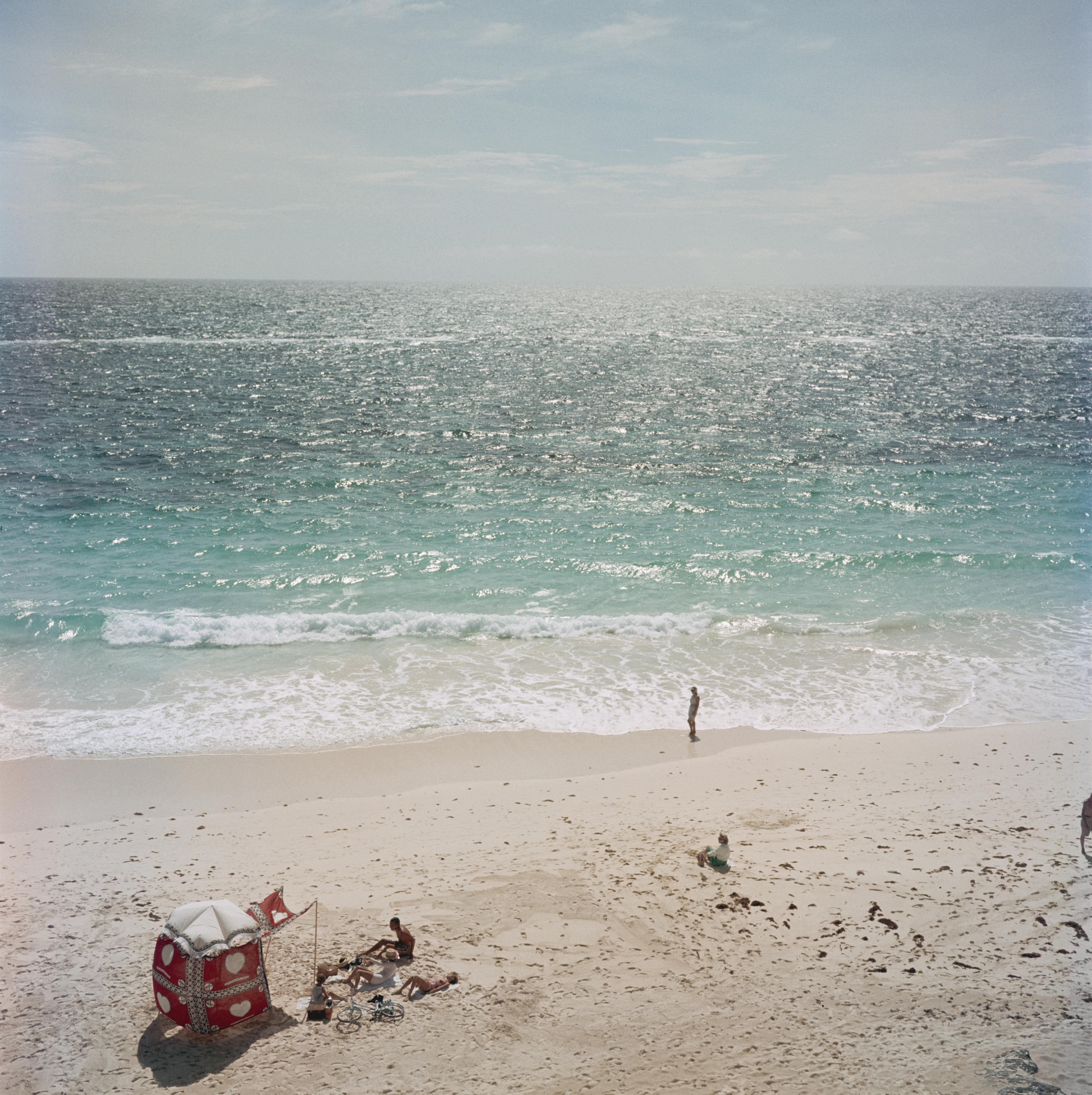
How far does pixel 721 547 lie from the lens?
28297 millimetres

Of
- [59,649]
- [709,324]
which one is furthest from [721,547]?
[709,324]

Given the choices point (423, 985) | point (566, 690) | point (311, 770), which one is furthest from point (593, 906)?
point (566, 690)

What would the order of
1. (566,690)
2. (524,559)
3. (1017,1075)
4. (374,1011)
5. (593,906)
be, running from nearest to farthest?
(1017,1075), (374,1011), (593,906), (566,690), (524,559)

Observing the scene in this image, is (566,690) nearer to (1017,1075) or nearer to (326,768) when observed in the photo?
(326,768)

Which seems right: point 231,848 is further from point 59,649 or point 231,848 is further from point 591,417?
point 591,417

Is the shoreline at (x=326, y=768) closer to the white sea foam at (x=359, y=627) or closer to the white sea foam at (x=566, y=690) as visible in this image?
the white sea foam at (x=566, y=690)

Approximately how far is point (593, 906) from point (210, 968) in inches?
193

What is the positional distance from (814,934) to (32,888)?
1077cm

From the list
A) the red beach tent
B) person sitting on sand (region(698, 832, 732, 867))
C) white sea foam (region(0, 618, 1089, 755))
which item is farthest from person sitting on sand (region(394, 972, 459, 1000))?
white sea foam (region(0, 618, 1089, 755))

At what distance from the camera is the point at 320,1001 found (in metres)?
9.83

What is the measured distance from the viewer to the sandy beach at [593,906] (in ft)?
29.3

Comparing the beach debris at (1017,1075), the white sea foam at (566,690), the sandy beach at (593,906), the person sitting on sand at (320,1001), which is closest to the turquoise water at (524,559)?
the white sea foam at (566,690)

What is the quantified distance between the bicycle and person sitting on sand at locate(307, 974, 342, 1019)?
147 millimetres

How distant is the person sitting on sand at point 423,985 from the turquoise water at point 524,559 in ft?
25.6
